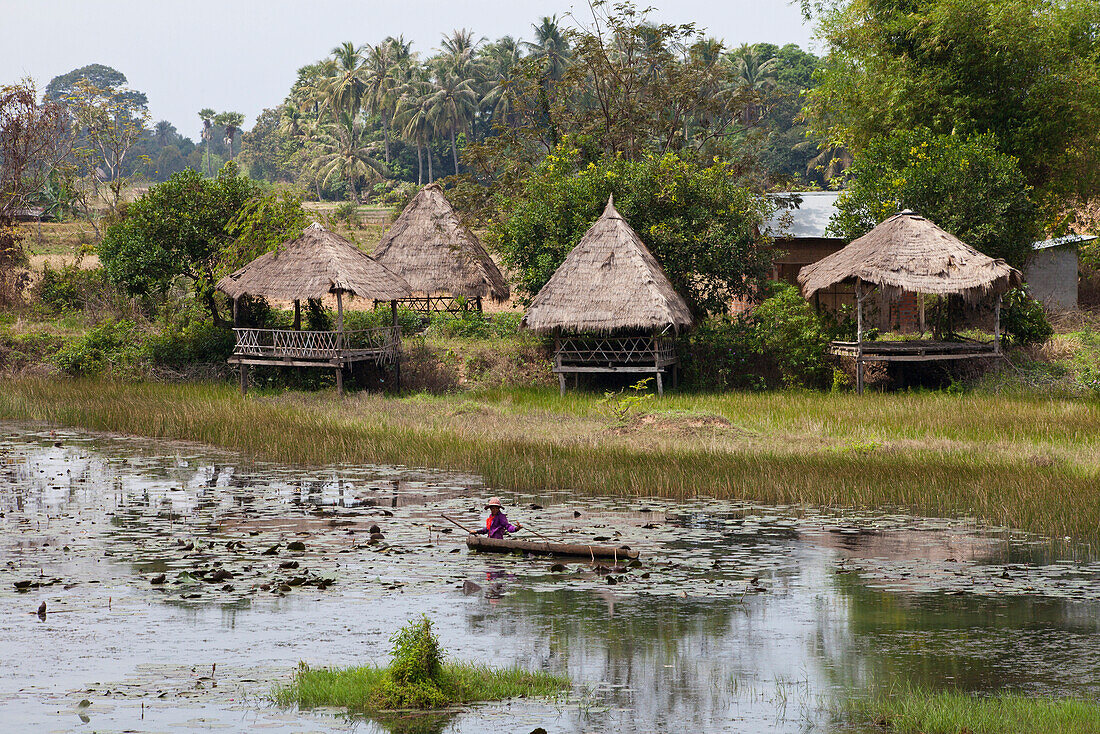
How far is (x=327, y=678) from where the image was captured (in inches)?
301

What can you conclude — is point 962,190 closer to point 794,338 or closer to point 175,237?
point 794,338

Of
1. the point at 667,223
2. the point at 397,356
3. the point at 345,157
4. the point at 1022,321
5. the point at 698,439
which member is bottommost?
the point at 698,439

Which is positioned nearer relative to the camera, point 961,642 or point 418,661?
point 418,661

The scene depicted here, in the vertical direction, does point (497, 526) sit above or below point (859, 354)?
below

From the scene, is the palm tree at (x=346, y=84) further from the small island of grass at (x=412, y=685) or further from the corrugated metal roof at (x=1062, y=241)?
the small island of grass at (x=412, y=685)

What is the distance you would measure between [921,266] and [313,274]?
12.2 metres

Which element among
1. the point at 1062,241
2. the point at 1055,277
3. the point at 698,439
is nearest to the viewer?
the point at 698,439

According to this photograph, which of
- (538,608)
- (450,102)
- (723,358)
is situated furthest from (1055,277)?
(450,102)

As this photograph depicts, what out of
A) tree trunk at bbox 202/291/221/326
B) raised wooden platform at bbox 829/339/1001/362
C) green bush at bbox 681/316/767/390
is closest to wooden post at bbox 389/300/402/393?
tree trunk at bbox 202/291/221/326

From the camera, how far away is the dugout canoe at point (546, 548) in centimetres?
1077

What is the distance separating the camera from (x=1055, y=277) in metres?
30.8

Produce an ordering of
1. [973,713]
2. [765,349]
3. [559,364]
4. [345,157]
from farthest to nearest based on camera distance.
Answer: [345,157]
[765,349]
[559,364]
[973,713]

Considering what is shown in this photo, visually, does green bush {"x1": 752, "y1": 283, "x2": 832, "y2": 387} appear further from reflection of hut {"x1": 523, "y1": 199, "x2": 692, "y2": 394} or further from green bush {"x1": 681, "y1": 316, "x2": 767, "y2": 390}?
reflection of hut {"x1": 523, "y1": 199, "x2": 692, "y2": 394}

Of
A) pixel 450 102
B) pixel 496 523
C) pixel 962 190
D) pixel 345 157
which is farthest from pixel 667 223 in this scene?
pixel 345 157
